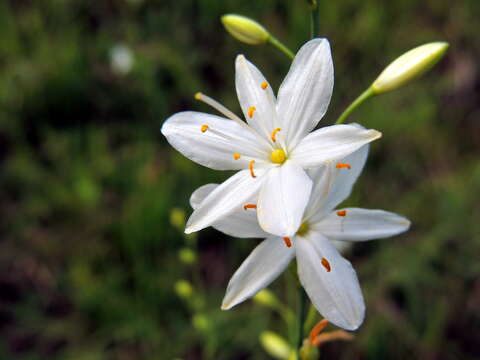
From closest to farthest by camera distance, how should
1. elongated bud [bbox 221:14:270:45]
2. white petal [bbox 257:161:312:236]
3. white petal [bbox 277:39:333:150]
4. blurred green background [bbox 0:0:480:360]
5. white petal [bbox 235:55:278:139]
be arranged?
white petal [bbox 257:161:312:236] < white petal [bbox 277:39:333:150] < white petal [bbox 235:55:278:139] < elongated bud [bbox 221:14:270:45] < blurred green background [bbox 0:0:480:360]

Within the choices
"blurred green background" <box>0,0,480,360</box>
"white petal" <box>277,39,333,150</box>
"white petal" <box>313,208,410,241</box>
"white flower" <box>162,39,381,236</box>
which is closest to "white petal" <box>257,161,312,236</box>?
"white flower" <box>162,39,381,236</box>

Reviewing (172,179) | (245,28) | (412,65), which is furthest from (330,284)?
(172,179)

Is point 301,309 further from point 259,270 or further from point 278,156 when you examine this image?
point 278,156

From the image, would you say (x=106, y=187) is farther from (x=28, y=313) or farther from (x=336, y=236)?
(x=336, y=236)

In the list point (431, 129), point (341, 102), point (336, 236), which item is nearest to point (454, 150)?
point (431, 129)

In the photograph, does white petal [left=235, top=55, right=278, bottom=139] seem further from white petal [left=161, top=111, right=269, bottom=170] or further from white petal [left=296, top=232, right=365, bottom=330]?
white petal [left=296, top=232, right=365, bottom=330]

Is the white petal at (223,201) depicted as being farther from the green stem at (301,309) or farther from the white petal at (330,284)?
the green stem at (301,309)

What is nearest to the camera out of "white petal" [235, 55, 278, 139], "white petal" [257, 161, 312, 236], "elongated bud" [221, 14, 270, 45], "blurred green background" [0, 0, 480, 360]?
"white petal" [257, 161, 312, 236]

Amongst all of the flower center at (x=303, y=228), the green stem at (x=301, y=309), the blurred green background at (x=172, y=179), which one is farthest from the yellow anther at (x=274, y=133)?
the blurred green background at (x=172, y=179)
